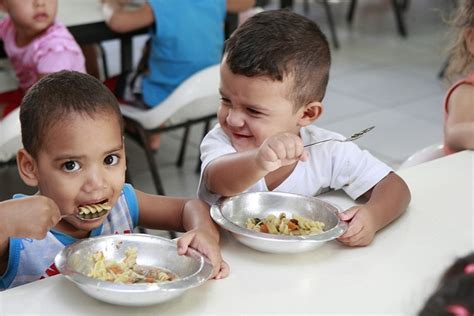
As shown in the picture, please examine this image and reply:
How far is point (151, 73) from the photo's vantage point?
2.76 m

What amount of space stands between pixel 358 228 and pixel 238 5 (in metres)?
1.74

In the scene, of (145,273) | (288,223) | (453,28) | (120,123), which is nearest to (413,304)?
(288,223)

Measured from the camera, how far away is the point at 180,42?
2.69 metres

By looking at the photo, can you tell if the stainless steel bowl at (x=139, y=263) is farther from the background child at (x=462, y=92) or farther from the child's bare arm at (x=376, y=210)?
the background child at (x=462, y=92)

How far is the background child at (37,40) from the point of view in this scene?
2.36 m

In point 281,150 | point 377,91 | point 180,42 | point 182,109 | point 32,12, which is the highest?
point 281,150

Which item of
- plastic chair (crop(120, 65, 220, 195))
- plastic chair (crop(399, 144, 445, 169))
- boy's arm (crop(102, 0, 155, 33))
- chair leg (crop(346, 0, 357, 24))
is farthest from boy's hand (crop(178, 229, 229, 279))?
chair leg (crop(346, 0, 357, 24))

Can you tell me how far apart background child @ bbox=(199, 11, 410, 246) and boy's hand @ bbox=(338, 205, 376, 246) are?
2cm

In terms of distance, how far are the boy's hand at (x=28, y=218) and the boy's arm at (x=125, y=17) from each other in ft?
5.28

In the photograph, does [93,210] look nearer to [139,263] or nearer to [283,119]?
[139,263]

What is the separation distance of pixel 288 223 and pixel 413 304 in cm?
28

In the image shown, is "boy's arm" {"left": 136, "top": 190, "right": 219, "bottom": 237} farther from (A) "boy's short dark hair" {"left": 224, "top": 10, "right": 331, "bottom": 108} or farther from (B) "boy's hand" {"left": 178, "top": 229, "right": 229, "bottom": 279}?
(A) "boy's short dark hair" {"left": 224, "top": 10, "right": 331, "bottom": 108}

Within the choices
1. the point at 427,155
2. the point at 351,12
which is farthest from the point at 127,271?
the point at 351,12

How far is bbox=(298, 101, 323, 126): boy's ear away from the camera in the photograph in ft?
4.74
